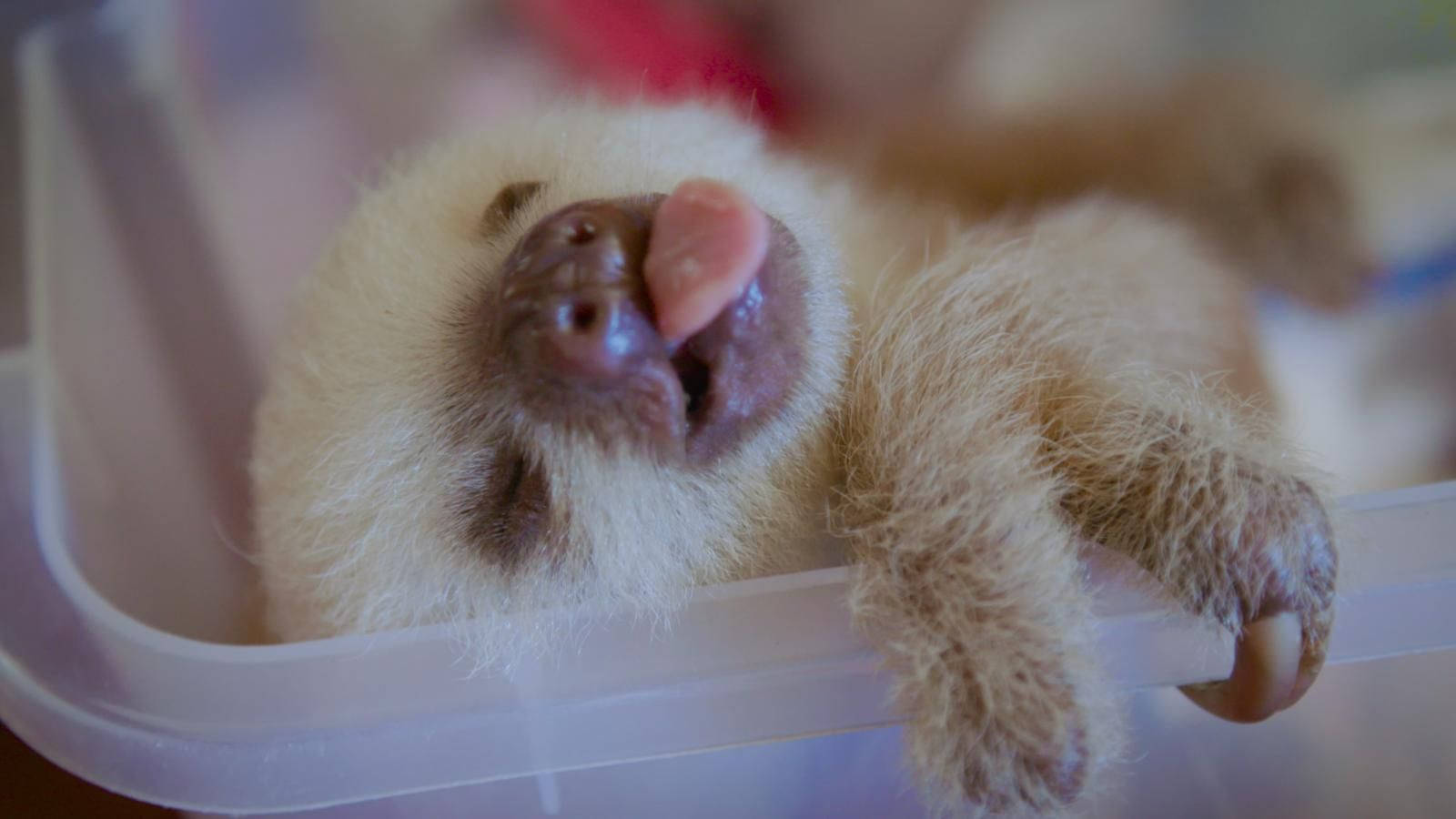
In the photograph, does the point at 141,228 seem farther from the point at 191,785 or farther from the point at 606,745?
the point at 606,745

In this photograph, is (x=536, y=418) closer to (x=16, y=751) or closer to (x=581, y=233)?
(x=581, y=233)

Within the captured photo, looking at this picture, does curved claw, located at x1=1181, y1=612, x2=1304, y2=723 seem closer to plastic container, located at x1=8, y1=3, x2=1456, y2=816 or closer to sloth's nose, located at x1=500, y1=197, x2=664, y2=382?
plastic container, located at x1=8, y1=3, x2=1456, y2=816

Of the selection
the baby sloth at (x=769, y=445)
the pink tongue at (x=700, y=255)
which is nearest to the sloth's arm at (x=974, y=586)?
the baby sloth at (x=769, y=445)

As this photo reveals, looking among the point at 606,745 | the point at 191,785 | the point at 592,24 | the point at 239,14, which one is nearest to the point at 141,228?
the point at 239,14

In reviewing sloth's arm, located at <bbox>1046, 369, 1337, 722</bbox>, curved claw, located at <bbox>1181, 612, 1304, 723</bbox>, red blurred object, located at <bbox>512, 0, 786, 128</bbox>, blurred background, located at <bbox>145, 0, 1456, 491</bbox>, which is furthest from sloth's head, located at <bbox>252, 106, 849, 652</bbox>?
red blurred object, located at <bbox>512, 0, 786, 128</bbox>

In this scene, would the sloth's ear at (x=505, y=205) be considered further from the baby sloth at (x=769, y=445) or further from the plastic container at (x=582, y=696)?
the plastic container at (x=582, y=696)

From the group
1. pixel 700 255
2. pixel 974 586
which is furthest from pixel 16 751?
pixel 974 586
